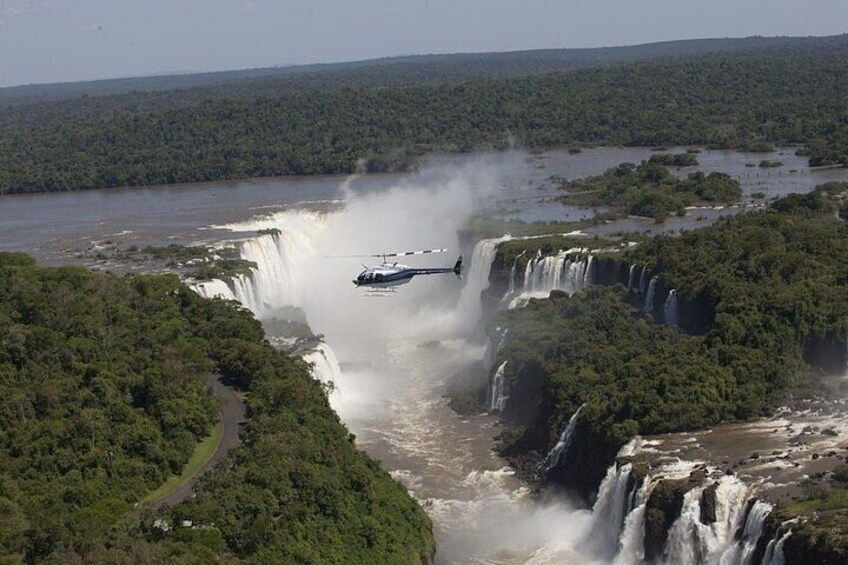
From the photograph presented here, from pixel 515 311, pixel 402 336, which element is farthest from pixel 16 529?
pixel 402 336

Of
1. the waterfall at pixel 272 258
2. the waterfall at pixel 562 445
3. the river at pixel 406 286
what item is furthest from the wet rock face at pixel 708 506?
the waterfall at pixel 272 258

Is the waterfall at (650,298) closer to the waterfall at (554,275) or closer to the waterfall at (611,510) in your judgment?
the waterfall at (554,275)

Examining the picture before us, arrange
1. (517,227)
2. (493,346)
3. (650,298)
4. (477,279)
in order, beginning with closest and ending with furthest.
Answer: (650,298) → (493,346) → (477,279) → (517,227)

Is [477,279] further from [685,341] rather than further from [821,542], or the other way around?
[821,542]

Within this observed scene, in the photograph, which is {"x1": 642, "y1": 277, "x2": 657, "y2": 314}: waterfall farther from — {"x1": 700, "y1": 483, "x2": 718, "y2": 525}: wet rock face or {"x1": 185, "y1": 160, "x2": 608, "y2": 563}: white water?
{"x1": 700, "y1": 483, "x2": 718, "y2": 525}: wet rock face

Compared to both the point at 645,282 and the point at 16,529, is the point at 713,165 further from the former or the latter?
the point at 16,529

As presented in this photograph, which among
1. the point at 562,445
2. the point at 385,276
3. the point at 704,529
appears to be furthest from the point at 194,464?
the point at 704,529
